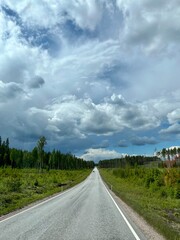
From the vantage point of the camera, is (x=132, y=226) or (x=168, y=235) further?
(x=132, y=226)

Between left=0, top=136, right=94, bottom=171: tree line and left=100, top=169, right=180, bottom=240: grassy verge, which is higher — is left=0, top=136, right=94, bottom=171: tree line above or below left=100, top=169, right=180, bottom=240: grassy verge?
above

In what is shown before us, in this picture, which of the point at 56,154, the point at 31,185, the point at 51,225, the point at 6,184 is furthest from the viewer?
the point at 56,154

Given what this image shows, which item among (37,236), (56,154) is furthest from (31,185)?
(56,154)

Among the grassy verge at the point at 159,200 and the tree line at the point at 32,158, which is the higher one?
the tree line at the point at 32,158

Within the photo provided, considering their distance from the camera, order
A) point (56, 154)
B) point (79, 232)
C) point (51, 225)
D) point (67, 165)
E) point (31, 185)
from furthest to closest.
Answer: point (67, 165) → point (56, 154) → point (31, 185) → point (51, 225) → point (79, 232)

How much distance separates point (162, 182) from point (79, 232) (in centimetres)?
2792

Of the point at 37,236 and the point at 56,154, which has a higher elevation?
the point at 56,154

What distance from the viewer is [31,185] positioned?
40.5 meters

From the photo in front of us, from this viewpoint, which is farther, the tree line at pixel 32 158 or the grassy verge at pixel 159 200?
the tree line at pixel 32 158

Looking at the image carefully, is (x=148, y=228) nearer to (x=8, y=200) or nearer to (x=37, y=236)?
(x=37, y=236)

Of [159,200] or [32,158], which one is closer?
[159,200]

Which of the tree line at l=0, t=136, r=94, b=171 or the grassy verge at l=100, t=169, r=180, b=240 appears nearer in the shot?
the grassy verge at l=100, t=169, r=180, b=240

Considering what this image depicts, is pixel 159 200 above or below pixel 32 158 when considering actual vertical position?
below

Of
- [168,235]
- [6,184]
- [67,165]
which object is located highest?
[67,165]
